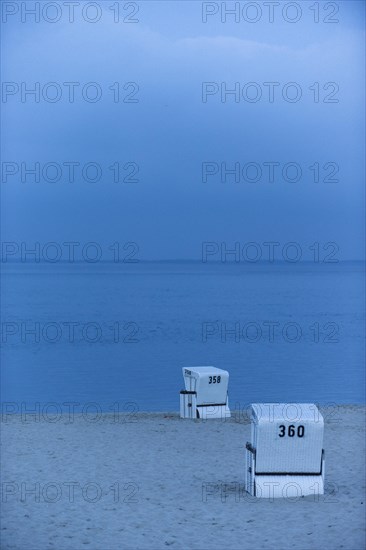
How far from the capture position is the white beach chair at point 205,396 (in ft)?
60.2

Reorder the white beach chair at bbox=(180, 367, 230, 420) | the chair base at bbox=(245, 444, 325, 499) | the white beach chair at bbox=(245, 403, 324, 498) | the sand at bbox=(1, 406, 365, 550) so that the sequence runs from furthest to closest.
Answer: the white beach chair at bbox=(180, 367, 230, 420) → the chair base at bbox=(245, 444, 325, 499) → the white beach chair at bbox=(245, 403, 324, 498) → the sand at bbox=(1, 406, 365, 550)

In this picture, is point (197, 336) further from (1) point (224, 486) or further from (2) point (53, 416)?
(1) point (224, 486)

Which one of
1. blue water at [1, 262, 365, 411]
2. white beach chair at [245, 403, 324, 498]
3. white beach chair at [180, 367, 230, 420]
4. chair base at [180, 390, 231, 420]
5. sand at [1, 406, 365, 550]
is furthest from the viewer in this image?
blue water at [1, 262, 365, 411]

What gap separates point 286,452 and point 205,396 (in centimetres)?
733

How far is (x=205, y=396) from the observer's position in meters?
18.5

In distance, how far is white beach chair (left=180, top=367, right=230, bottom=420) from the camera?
18344 mm

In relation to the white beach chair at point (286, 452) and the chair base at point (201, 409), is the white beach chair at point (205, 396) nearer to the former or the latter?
the chair base at point (201, 409)

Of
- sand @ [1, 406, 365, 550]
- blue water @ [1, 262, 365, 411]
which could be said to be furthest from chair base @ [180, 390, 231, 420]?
blue water @ [1, 262, 365, 411]

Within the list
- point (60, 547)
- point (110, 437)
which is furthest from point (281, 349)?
point (60, 547)

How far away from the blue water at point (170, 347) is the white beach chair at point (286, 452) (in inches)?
541

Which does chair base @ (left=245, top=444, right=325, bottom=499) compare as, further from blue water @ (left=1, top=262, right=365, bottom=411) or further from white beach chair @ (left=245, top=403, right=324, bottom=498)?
blue water @ (left=1, top=262, right=365, bottom=411)

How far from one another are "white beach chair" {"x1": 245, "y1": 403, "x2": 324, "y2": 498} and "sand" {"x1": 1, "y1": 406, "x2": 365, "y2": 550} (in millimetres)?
170

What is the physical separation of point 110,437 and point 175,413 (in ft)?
12.4

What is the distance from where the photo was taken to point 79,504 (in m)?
11.3
